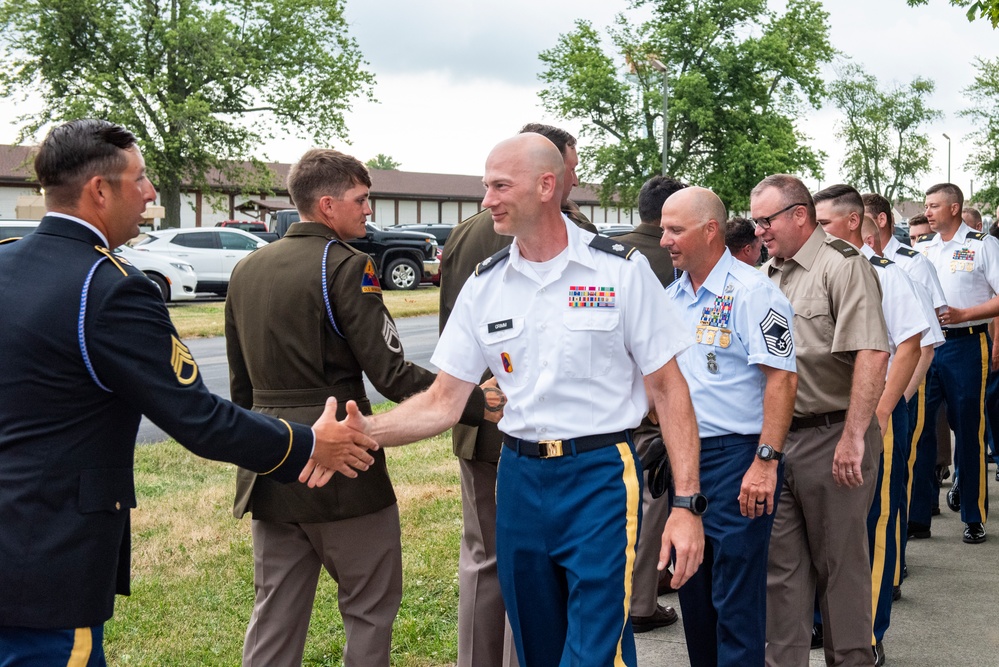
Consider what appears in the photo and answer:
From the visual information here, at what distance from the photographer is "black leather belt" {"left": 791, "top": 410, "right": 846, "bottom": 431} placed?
180 inches

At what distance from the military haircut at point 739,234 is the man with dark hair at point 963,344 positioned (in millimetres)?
2103

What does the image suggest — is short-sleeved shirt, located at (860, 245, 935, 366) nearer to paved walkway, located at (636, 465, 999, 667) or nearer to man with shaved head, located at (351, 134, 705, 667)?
paved walkway, located at (636, 465, 999, 667)

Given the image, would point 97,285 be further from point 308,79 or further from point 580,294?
point 308,79

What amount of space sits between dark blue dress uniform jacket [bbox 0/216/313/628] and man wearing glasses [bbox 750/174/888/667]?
2740 mm

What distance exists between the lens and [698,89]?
4675cm

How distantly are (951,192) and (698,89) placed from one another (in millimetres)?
40056

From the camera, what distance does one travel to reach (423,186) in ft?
242

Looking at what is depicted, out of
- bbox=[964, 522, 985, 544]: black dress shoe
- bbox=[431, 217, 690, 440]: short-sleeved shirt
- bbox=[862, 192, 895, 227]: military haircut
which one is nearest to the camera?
bbox=[431, 217, 690, 440]: short-sleeved shirt

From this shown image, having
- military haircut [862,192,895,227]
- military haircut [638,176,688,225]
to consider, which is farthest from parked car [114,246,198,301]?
military haircut [638,176,688,225]

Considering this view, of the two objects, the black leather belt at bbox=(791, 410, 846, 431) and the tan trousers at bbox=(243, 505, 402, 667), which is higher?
the black leather belt at bbox=(791, 410, 846, 431)

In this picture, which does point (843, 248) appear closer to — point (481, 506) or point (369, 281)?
point (481, 506)

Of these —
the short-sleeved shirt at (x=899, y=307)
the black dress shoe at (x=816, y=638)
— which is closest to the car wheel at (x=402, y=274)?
the black dress shoe at (x=816, y=638)

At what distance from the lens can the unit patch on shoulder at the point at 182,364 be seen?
3.06 m

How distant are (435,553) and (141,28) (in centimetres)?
3835
